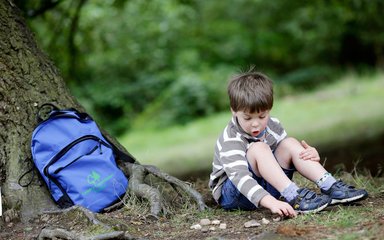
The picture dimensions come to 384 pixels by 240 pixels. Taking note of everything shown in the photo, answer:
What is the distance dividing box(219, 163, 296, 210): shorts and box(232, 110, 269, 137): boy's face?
27 centimetres

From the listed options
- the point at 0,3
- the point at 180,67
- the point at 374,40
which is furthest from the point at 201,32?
the point at 0,3

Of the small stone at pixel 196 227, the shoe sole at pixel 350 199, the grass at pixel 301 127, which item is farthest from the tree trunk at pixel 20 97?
the grass at pixel 301 127

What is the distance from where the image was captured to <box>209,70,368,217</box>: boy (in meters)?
3.56

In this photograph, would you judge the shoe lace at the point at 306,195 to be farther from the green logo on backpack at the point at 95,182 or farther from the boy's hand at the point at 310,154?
the green logo on backpack at the point at 95,182

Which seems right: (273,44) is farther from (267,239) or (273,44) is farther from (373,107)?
(267,239)

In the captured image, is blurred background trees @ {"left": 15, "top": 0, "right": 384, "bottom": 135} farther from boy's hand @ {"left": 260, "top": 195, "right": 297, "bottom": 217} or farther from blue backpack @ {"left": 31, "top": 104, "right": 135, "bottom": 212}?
boy's hand @ {"left": 260, "top": 195, "right": 297, "bottom": 217}

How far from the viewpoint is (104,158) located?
4145 mm

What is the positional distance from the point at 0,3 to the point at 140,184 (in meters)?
1.70

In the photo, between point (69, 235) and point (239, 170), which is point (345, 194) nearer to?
point (239, 170)

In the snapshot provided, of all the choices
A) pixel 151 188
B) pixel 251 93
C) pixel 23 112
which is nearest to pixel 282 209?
pixel 251 93

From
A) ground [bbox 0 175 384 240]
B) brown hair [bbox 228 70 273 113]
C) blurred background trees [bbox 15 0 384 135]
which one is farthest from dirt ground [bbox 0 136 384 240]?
blurred background trees [bbox 15 0 384 135]

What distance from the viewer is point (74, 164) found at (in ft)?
13.3

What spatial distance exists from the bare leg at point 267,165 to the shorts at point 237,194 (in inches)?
5.5

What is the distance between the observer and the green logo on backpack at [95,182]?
4023 millimetres
